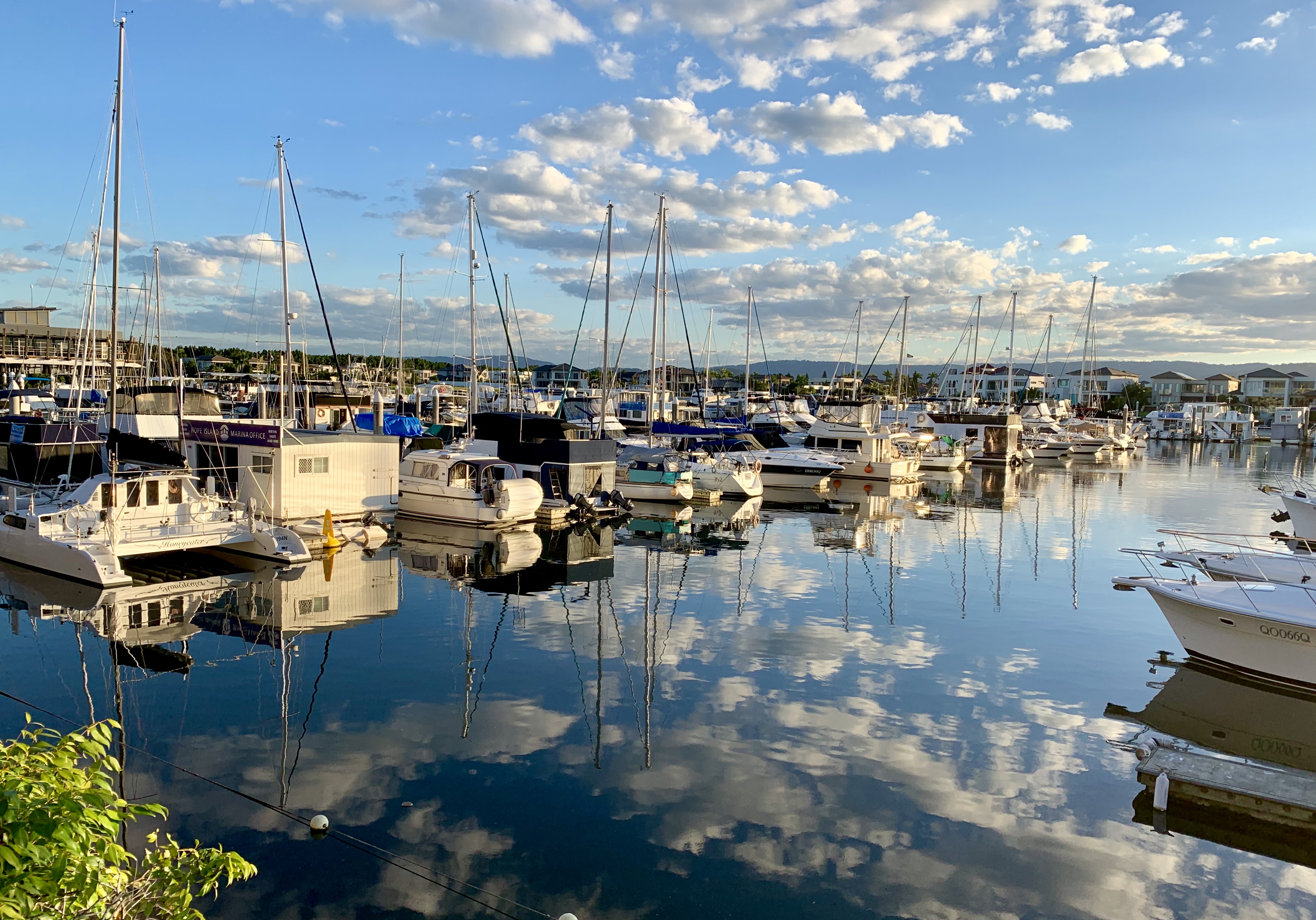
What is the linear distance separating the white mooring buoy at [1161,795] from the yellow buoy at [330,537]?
2047 cm

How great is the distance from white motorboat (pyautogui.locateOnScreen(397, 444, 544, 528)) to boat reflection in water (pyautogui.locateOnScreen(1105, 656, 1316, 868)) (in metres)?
20.0

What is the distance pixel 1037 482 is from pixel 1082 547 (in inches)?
986

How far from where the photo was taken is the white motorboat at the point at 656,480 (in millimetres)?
37500

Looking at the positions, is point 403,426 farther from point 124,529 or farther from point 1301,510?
point 1301,510

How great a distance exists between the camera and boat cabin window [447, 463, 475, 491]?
29.2 meters

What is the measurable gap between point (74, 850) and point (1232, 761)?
12.3m

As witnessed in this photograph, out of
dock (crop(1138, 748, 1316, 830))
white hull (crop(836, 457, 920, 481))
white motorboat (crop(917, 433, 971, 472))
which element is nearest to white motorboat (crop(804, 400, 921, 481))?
white hull (crop(836, 457, 920, 481))

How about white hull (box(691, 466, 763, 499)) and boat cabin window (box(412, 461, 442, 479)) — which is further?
white hull (box(691, 466, 763, 499))

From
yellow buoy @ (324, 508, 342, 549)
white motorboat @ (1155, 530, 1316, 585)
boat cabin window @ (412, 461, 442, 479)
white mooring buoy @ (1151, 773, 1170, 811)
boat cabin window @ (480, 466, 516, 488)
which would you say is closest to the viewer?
white mooring buoy @ (1151, 773, 1170, 811)

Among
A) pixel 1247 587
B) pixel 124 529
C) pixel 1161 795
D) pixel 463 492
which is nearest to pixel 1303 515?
pixel 1247 587

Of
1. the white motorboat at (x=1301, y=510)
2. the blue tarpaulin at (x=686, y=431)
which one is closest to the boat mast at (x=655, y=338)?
the blue tarpaulin at (x=686, y=431)

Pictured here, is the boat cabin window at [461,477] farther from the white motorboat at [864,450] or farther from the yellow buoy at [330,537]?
the white motorboat at [864,450]

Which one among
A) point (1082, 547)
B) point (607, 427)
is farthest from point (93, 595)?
point (607, 427)

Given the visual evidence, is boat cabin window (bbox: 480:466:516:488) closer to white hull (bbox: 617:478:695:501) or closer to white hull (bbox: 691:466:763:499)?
white hull (bbox: 617:478:695:501)
